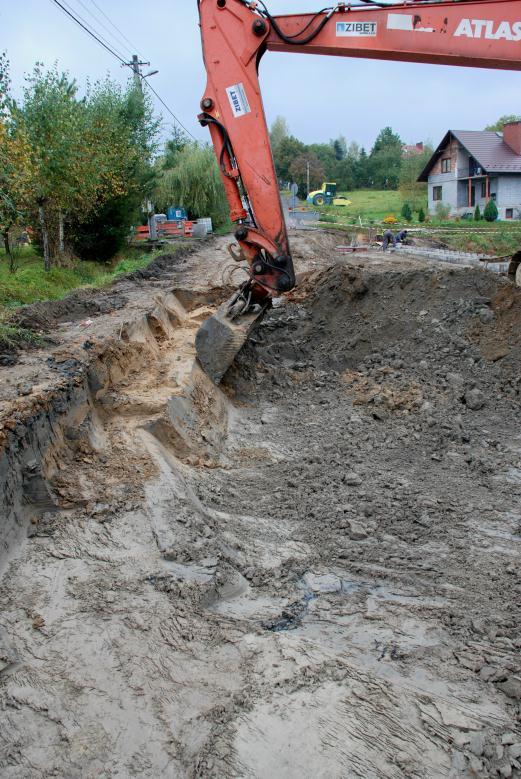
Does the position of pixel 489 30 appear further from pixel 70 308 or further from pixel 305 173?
pixel 305 173

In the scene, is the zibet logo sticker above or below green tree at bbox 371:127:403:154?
below

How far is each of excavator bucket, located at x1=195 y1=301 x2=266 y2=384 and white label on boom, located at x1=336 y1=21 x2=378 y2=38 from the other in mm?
3077

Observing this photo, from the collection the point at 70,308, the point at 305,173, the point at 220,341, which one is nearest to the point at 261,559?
the point at 220,341

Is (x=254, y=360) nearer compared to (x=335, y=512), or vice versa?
(x=335, y=512)

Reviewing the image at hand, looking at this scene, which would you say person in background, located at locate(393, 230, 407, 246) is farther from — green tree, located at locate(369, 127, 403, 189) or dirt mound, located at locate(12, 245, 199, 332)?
green tree, located at locate(369, 127, 403, 189)

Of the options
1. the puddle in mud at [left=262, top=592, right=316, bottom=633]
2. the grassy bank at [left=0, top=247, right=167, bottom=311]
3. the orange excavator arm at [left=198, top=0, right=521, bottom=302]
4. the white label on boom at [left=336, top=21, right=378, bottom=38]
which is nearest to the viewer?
the puddle in mud at [left=262, top=592, right=316, bottom=633]

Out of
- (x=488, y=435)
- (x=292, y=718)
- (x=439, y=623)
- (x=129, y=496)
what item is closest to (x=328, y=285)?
(x=488, y=435)

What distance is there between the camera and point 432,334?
8.71m

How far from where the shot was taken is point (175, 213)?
100ft

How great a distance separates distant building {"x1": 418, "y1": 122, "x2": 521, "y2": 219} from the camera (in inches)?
1340

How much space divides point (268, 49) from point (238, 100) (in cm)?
59

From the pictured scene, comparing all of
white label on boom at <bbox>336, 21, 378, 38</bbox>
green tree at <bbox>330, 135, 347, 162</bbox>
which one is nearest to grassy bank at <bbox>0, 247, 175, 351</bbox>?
white label on boom at <bbox>336, 21, 378, 38</bbox>

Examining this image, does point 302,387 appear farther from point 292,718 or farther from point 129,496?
point 292,718

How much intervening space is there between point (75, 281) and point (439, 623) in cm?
1379
